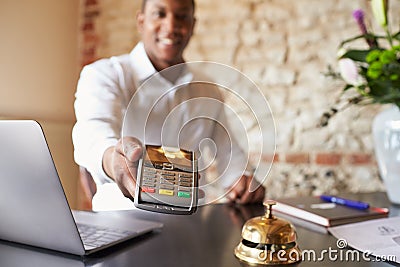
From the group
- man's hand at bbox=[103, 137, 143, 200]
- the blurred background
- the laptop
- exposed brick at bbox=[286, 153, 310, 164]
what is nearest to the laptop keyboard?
the laptop

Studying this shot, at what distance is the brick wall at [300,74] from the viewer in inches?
72.1

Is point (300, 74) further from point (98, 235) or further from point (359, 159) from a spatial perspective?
point (98, 235)

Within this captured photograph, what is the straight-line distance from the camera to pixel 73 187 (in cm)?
54

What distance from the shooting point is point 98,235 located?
61cm

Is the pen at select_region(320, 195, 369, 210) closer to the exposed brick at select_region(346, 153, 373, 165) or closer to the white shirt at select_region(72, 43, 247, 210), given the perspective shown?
the white shirt at select_region(72, 43, 247, 210)

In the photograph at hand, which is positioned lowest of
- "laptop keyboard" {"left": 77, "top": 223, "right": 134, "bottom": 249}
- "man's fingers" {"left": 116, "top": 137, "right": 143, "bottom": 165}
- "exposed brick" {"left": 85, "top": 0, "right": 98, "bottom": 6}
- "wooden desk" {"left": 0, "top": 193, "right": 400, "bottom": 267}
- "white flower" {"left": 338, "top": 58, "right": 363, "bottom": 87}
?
"wooden desk" {"left": 0, "top": 193, "right": 400, "bottom": 267}

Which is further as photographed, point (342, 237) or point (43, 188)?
point (342, 237)

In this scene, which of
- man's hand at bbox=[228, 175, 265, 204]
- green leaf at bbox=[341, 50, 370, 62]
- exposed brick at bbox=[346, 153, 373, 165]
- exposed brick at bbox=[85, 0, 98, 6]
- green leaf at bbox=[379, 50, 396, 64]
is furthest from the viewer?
exposed brick at bbox=[346, 153, 373, 165]

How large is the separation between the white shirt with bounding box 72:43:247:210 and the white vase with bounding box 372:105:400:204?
63 centimetres

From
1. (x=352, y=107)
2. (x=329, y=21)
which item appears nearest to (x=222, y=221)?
(x=352, y=107)

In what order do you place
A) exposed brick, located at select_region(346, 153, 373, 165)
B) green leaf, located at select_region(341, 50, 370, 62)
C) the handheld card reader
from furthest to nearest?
exposed brick, located at select_region(346, 153, 373, 165) < green leaf, located at select_region(341, 50, 370, 62) < the handheld card reader

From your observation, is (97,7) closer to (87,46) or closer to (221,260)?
(87,46)

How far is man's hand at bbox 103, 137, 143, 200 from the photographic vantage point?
0.51 m

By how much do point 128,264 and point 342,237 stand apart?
366 millimetres
